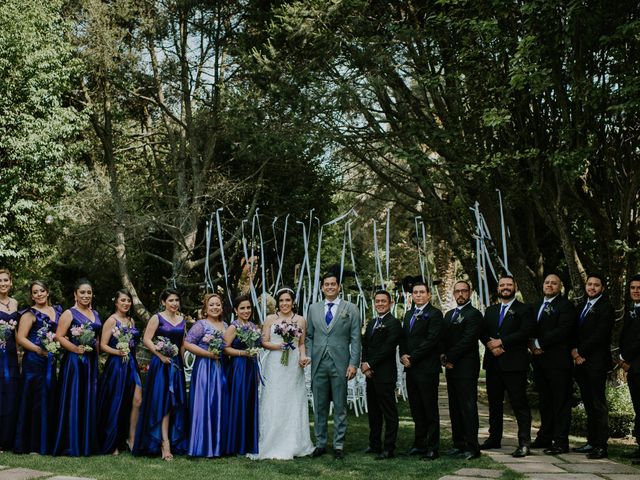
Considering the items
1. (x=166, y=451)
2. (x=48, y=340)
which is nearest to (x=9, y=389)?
(x=48, y=340)

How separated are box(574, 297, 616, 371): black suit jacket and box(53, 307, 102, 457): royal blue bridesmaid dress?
15.7 ft

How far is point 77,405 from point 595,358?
500cm

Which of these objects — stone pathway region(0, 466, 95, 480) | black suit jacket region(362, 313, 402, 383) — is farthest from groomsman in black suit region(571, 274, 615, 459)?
stone pathway region(0, 466, 95, 480)

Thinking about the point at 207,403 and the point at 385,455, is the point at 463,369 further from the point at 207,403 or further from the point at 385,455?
the point at 207,403

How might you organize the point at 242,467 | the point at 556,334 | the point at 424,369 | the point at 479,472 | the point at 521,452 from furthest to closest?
the point at 556,334 → the point at 424,369 → the point at 521,452 → the point at 242,467 → the point at 479,472

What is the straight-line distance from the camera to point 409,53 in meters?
11.6

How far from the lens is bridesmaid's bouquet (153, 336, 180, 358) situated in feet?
22.6

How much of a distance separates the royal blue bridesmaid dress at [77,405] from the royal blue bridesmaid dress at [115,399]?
8 cm

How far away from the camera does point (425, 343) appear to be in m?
6.90

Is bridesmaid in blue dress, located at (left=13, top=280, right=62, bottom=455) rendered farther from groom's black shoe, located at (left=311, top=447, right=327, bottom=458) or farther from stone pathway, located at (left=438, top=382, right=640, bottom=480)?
stone pathway, located at (left=438, top=382, right=640, bottom=480)

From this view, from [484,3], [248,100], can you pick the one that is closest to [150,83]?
[248,100]

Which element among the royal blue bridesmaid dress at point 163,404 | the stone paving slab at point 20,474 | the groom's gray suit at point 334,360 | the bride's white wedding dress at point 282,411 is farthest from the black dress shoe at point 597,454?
the stone paving slab at point 20,474

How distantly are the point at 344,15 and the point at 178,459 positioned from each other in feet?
24.9

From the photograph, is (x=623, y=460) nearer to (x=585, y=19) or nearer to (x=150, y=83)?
(x=585, y=19)
